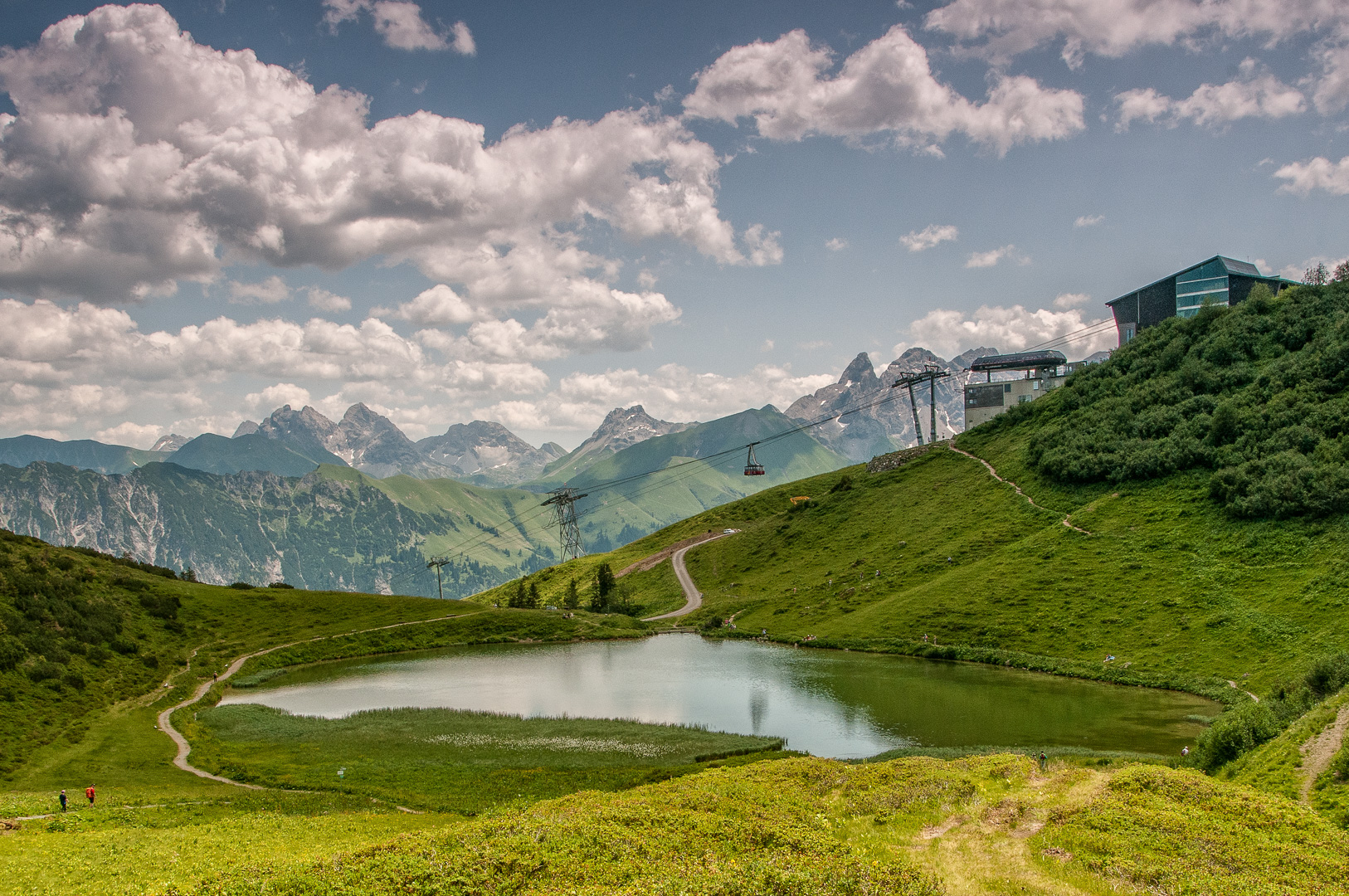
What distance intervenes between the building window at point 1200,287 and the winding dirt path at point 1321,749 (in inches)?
5711

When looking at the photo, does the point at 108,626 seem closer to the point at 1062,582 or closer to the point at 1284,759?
the point at 1284,759

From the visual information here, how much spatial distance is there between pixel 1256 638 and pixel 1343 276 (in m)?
92.9

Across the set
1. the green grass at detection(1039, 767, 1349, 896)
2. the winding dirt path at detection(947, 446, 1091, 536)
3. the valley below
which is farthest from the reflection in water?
the winding dirt path at detection(947, 446, 1091, 536)

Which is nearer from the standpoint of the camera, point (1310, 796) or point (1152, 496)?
point (1310, 796)

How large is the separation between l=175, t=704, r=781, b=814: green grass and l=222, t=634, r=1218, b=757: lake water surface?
478 centimetres

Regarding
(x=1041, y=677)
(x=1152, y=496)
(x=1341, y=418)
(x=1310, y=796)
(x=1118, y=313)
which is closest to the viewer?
(x=1310, y=796)

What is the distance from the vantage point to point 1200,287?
156 meters

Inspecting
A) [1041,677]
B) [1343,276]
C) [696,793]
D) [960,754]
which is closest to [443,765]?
[696,793]

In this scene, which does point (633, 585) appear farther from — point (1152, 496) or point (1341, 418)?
point (1341, 418)

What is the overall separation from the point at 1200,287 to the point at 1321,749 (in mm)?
156779

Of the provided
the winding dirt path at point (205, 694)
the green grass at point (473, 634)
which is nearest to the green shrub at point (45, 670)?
the winding dirt path at point (205, 694)

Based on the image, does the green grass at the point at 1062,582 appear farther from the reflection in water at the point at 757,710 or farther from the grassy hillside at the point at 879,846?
the grassy hillside at the point at 879,846

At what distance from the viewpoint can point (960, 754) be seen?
4844 centimetres

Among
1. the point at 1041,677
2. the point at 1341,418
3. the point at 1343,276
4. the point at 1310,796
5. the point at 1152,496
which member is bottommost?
the point at 1041,677
